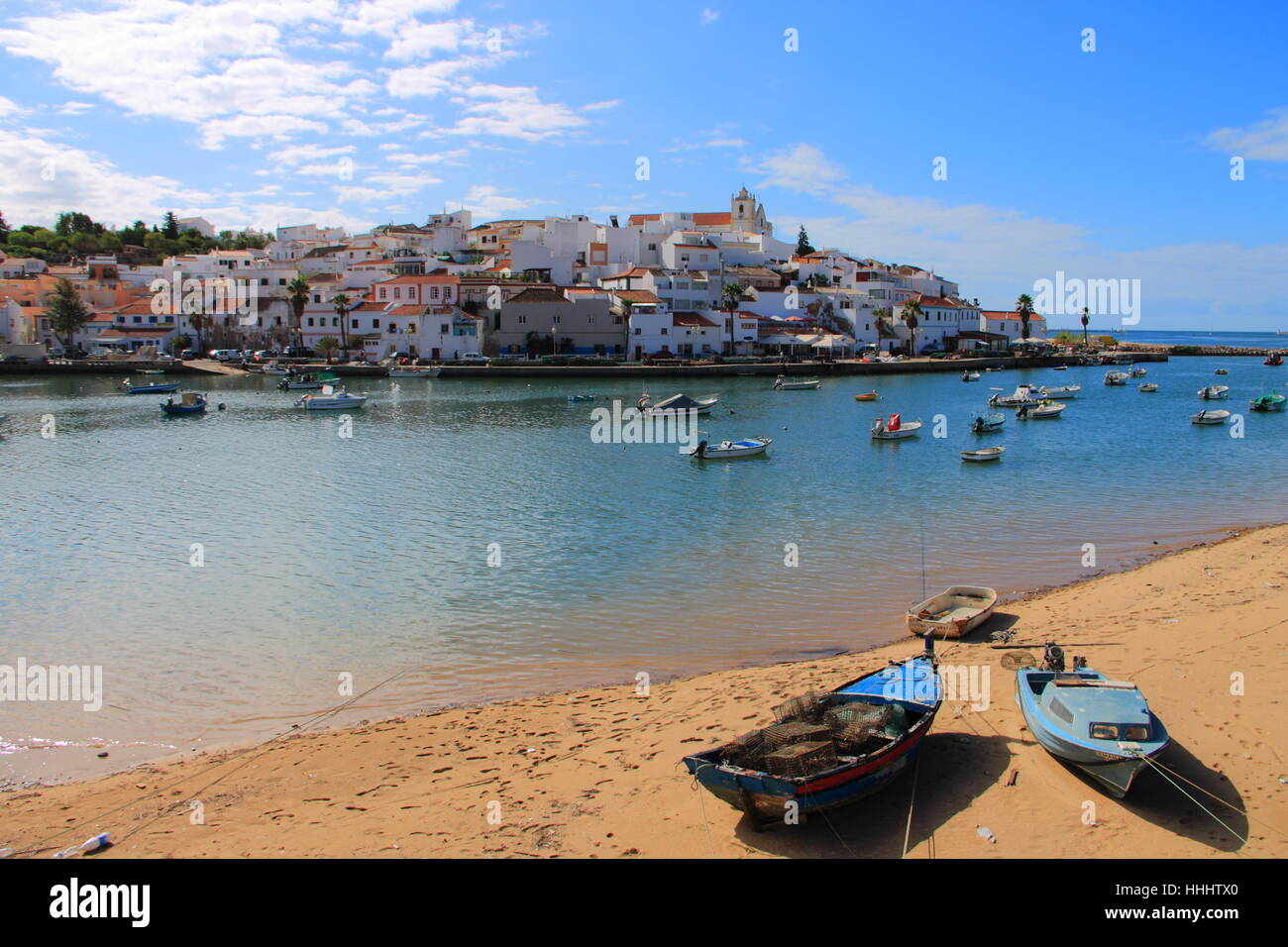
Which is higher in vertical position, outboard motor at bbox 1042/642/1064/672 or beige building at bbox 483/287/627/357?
beige building at bbox 483/287/627/357

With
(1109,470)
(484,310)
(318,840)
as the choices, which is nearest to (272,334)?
(484,310)

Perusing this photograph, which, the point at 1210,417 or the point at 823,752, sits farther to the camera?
the point at 1210,417

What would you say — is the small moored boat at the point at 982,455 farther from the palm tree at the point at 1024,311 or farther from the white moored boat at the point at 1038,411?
the palm tree at the point at 1024,311

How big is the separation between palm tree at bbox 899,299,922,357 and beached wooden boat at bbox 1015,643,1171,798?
80124 mm

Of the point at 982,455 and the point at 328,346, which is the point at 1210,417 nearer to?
the point at 982,455

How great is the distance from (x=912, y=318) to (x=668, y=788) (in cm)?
8248

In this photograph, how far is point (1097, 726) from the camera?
26.1 feet

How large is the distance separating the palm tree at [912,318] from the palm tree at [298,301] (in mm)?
57596

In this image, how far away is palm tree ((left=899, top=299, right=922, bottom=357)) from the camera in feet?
276

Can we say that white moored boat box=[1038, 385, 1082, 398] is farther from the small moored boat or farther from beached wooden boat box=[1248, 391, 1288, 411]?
the small moored boat

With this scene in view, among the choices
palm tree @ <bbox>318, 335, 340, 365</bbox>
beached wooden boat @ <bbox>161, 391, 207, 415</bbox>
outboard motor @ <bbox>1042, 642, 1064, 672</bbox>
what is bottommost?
outboard motor @ <bbox>1042, 642, 1064, 672</bbox>

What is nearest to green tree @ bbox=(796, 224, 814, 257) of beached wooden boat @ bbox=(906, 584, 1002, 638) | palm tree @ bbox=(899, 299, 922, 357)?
palm tree @ bbox=(899, 299, 922, 357)

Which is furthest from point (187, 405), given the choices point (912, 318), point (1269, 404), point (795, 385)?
point (912, 318)
